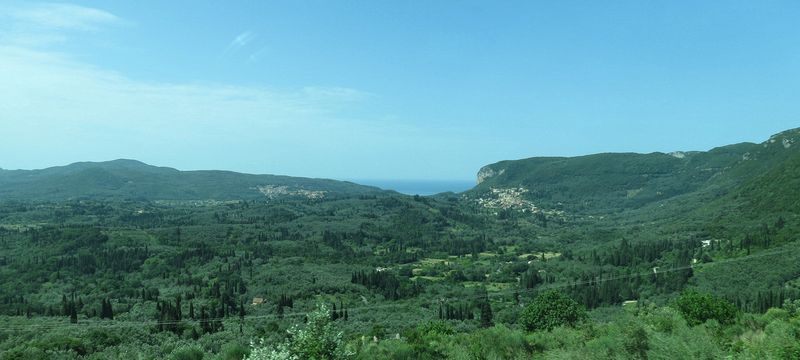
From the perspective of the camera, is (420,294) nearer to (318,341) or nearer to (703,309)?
(703,309)

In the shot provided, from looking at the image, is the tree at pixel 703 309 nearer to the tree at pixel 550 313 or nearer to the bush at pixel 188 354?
the tree at pixel 550 313

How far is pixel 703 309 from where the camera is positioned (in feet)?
162

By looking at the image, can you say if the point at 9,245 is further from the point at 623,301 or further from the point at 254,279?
the point at 623,301

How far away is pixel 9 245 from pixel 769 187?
244 m

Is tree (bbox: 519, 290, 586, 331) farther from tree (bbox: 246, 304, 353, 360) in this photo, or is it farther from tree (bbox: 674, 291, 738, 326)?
tree (bbox: 246, 304, 353, 360)

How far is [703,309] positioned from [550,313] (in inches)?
643

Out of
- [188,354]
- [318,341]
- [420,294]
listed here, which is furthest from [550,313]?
[420,294]

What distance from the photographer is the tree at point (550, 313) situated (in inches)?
2366

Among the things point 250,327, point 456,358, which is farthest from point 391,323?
Answer: point 456,358

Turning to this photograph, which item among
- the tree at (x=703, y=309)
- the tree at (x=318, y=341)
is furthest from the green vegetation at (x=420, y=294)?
the tree at (x=703, y=309)

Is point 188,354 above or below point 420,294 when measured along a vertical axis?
above

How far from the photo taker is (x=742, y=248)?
118 meters

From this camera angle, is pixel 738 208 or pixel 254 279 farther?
pixel 738 208

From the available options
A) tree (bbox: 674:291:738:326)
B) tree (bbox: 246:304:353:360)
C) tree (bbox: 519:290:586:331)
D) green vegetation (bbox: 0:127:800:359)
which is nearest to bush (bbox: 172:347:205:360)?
green vegetation (bbox: 0:127:800:359)
